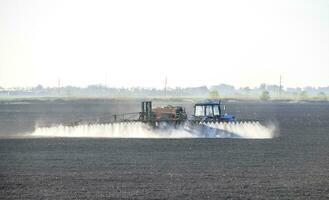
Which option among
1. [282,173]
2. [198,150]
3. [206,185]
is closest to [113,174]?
[206,185]

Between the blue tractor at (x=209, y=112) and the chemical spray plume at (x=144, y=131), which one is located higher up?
the blue tractor at (x=209, y=112)

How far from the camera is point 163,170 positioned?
100ft

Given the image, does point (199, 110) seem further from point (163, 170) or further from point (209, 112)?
point (163, 170)

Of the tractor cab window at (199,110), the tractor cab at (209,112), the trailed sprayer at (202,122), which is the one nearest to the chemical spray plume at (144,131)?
the trailed sprayer at (202,122)

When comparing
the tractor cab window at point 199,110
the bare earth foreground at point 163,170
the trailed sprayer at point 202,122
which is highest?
the tractor cab window at point 199,110

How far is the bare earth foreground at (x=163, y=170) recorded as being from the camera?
24.5 m

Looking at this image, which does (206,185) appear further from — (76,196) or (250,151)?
(250,151)

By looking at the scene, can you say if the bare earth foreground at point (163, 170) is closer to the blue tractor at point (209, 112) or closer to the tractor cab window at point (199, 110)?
the blue tractor at point (209, 112)

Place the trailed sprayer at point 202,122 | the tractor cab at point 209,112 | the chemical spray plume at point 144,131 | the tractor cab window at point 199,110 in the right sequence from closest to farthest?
the trailed sprayer at point 202,122
the chemical spray plume at point 144,131
the tractor cab at point 209,112
the tractor cab window at point 199,110

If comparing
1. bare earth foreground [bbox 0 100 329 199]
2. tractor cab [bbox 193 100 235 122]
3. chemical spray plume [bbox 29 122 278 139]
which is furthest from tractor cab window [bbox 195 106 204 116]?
bare earth foreground [bbox 0 100 329 199]

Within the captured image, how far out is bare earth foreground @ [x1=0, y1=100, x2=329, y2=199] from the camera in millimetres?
24500

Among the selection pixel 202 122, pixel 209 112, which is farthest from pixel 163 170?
pixel 209 112

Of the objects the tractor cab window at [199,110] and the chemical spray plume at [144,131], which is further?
the tractor cab window at [199,110]

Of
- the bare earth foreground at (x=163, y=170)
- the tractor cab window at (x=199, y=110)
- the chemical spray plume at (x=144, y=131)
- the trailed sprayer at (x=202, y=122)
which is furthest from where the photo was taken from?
the tractor cab window at (x=199, y=110)
